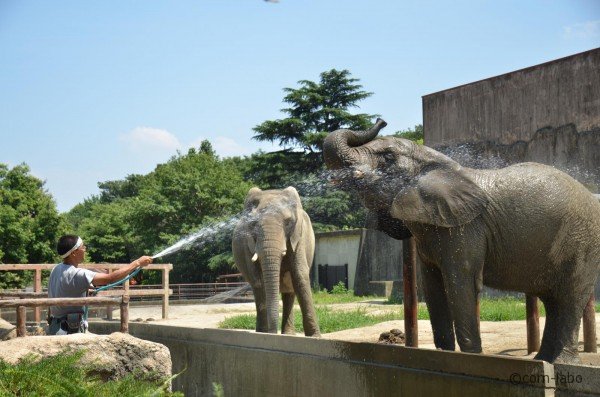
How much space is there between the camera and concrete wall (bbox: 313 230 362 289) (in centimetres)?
3722

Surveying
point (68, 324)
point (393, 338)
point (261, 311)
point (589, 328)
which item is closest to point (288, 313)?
point (261, 311)

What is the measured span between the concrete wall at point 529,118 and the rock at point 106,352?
704 inches

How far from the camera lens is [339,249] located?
38.3 m

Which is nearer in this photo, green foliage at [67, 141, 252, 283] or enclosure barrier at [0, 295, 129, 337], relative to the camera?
enclosure barrier at [0, 295, 129, 337]

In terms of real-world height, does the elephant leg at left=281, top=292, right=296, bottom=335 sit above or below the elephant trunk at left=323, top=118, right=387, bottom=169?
below

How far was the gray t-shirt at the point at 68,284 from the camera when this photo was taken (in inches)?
331

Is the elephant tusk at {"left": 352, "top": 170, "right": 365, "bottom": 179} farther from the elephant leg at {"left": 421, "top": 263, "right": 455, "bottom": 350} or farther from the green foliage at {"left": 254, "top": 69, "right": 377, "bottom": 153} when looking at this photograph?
the green foliage at {"left": 254, "top": 69, "right": 377, "bottom": 153}

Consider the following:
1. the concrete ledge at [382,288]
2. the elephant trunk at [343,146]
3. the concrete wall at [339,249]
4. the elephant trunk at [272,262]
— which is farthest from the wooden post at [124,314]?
the concrete wall at [339,249]

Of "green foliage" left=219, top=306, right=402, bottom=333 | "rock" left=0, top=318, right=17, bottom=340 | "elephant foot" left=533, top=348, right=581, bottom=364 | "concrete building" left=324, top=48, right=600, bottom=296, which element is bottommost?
"green foliage" left=219, top=306, right=402, bottom=333

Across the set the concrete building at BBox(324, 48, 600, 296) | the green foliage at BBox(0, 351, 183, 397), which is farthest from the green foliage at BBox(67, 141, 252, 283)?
the green foliage at BBox(0, 351, 183, 397)

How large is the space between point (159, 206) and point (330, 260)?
14241 millimetres

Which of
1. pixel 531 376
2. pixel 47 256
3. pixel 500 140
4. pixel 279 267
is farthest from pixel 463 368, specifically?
pixel 47 256

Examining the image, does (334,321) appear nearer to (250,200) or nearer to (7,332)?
(250,200)

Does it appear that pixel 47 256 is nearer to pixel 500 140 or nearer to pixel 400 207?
pixel 500 140
